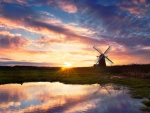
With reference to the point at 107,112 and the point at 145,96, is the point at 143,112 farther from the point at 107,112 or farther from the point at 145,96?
the point at 145,96

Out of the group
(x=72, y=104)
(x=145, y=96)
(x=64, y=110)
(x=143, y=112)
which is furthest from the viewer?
(x=145, y=96)

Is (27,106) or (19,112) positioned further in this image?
(27,106)

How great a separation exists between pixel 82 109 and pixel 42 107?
4538 mm

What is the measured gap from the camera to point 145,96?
2552 centimetres

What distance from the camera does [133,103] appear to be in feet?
71.5

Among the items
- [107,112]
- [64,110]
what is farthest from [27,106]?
[107,112]

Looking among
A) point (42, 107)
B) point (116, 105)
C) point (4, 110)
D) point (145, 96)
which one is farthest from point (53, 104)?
point (145, 96)

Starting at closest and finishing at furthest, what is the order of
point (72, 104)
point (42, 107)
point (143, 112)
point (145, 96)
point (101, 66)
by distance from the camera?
1. point (143, 112)
2. point (42, 107)
3. point (72, 104)
4. point (145, 96)
5. point (101, 66)

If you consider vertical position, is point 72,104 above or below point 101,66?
below

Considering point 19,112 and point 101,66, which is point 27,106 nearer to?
point 19,112

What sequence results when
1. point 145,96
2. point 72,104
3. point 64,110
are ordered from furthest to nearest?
1. point 145,96
2. point 72,104
3. point 64,110

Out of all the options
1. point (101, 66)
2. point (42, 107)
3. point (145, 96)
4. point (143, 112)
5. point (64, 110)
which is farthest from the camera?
point (101, 66)

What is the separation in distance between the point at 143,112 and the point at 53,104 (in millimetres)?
10126

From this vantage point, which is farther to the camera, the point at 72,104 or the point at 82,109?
the point at 72,104
